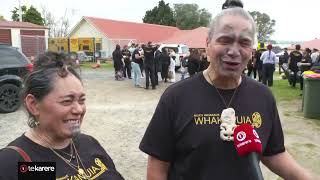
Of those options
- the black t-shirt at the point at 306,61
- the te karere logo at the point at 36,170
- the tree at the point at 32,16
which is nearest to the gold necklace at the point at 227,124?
the te karere logo at the point at 36,170

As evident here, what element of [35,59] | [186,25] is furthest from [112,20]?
[35,59]

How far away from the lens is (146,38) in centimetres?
5094

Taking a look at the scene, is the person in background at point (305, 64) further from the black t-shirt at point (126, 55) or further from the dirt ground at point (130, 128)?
the black t-shirt at point (126, 55)

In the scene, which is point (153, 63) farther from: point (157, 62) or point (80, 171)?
point (80, 171)

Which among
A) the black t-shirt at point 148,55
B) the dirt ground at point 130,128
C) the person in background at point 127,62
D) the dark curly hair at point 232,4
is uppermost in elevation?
the dark curly hair at point 232,4

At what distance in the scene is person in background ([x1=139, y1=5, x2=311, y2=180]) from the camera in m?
2.09

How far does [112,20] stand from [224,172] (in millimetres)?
50659

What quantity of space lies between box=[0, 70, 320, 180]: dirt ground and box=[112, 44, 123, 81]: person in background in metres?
4.53

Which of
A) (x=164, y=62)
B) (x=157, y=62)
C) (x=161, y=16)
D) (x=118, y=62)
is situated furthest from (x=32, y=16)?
(x=157, y=62)

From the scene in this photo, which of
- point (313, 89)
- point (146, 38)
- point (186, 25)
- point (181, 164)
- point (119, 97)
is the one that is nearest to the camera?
point (181, 164)

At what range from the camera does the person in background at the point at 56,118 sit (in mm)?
1945

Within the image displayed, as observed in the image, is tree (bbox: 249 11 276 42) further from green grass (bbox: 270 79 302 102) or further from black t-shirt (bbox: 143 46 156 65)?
black t-shirt (bbox: 143 46 156 65)

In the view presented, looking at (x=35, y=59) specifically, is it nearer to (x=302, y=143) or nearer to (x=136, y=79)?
(x=302, y=143)

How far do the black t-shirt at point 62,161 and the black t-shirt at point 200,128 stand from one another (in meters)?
0.24
